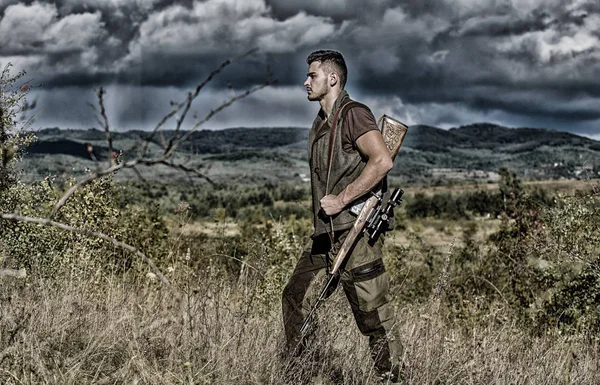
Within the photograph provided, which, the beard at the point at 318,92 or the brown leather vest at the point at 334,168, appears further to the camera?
the beard at the point at 318,92

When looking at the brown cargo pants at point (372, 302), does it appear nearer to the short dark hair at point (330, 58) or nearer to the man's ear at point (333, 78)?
the man's ear at point (333, 78)

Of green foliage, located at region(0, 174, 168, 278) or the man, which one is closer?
the man

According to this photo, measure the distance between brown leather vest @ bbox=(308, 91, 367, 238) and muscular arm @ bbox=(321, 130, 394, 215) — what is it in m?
0.12

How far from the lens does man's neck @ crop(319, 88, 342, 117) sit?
4.36m

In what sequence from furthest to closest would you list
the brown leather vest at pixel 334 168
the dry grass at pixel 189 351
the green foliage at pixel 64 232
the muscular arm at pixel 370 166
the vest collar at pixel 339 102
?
the green foliage at pixel 64 232 < the vest collar at pixel 339 102 < the brown leather vest at pixel 334 168 < the muscular arm at pixel 370 166 < the dry grass at pixel 189 351

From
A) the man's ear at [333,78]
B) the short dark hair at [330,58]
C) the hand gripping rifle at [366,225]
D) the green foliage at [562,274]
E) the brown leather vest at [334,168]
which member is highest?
the short dark hair at [330,58]

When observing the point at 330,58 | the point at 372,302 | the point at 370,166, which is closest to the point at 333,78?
the point at 330,58

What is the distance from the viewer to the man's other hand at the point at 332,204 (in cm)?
407

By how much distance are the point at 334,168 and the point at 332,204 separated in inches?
10.0

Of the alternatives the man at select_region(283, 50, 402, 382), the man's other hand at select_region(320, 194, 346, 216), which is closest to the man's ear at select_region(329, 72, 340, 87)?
the man at select_region(283, 50, 402, 382)

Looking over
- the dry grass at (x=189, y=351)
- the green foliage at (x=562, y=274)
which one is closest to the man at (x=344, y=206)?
the dry grass at (x=189, y=351)

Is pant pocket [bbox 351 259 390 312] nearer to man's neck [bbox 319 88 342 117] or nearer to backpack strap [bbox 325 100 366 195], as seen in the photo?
backpack strap [bbox 325 100 366 195]

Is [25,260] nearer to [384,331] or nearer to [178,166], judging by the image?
[384,331]

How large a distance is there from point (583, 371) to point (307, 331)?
80.5 inches
